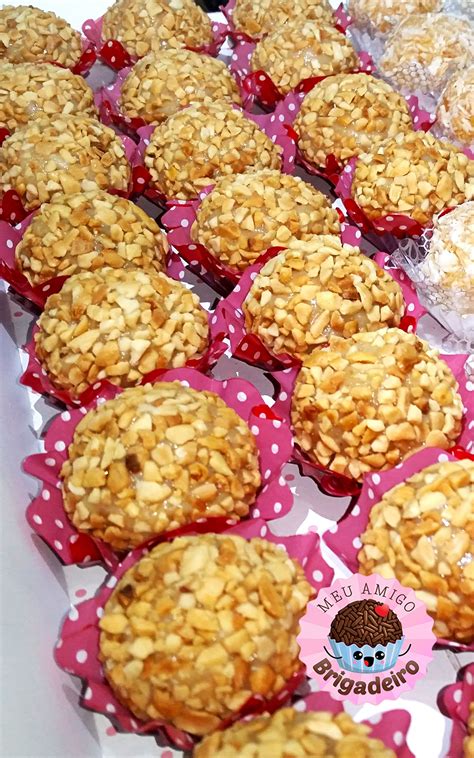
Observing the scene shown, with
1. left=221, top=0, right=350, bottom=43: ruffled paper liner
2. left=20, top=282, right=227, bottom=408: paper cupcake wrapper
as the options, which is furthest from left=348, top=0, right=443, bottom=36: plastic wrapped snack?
left=20, top=282, right=227, bottom=408: paper cupcake wrapper

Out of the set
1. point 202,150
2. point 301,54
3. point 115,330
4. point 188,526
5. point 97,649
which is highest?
point 301,54

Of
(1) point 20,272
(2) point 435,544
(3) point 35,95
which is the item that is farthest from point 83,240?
(2) point 435,544

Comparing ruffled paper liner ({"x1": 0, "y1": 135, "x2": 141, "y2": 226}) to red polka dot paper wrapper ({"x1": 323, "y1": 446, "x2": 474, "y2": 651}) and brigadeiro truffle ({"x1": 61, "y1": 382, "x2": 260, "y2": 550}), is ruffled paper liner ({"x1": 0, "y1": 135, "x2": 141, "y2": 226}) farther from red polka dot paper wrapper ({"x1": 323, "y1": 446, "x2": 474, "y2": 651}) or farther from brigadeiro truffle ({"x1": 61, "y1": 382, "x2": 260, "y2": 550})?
red polka dot paper wrapper ({"x1": 323, "y1": 446, "x2": 474, "y2": 651})

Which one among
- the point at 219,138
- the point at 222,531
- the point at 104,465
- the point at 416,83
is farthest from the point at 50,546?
the point at 416,83

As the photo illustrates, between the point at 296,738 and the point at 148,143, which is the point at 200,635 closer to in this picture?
the point at 296,738

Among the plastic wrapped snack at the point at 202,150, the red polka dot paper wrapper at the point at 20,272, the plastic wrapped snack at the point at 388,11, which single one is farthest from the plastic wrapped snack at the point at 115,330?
the plastic wrapped snack at the point at 388,11

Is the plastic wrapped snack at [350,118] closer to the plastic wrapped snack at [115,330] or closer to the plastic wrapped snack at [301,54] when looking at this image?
the plastic wrapped snack at [301,54]
